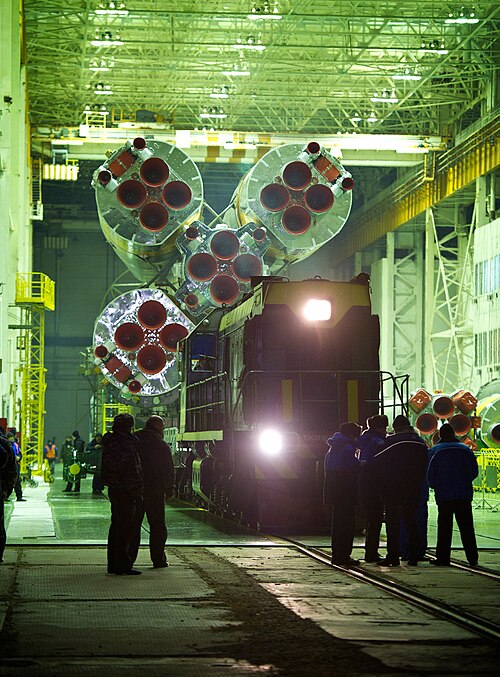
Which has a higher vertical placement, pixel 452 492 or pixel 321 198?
pixel 321 198

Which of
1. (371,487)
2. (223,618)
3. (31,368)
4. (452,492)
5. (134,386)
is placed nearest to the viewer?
(223,618)

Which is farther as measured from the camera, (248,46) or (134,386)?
(248,46)

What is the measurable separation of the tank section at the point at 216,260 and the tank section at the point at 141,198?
563 millimetres

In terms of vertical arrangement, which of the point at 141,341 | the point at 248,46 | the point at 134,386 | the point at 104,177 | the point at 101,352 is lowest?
the point at 134,386

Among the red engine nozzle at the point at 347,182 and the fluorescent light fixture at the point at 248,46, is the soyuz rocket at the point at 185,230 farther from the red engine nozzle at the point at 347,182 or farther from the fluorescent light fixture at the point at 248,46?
the fluorescent light fixture at the point at 248,46

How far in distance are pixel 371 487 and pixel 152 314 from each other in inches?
Answer: 597

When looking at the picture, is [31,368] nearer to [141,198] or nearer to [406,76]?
[141,198]

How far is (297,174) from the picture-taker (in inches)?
1108

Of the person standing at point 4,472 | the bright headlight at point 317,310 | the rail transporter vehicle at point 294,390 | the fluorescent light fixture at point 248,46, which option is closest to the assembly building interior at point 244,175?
the fluorescent light fixture at point 248,46

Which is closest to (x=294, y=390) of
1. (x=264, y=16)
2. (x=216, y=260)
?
(x=216, y=260)

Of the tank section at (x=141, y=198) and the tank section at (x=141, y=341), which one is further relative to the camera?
the tank section at (x=141, y=341)

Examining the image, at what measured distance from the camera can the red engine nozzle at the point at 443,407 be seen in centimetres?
3116

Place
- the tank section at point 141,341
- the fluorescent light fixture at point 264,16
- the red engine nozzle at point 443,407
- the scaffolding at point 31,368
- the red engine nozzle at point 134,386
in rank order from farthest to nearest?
the scaffolding at point 31,368, the fluorescent light fixture at point 264,16, the red engine nozzle at point 443,407, the red engine nozzle at point 134,386, the tank section at point 141,341

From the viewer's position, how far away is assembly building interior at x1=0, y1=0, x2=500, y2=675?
92.5 feet
